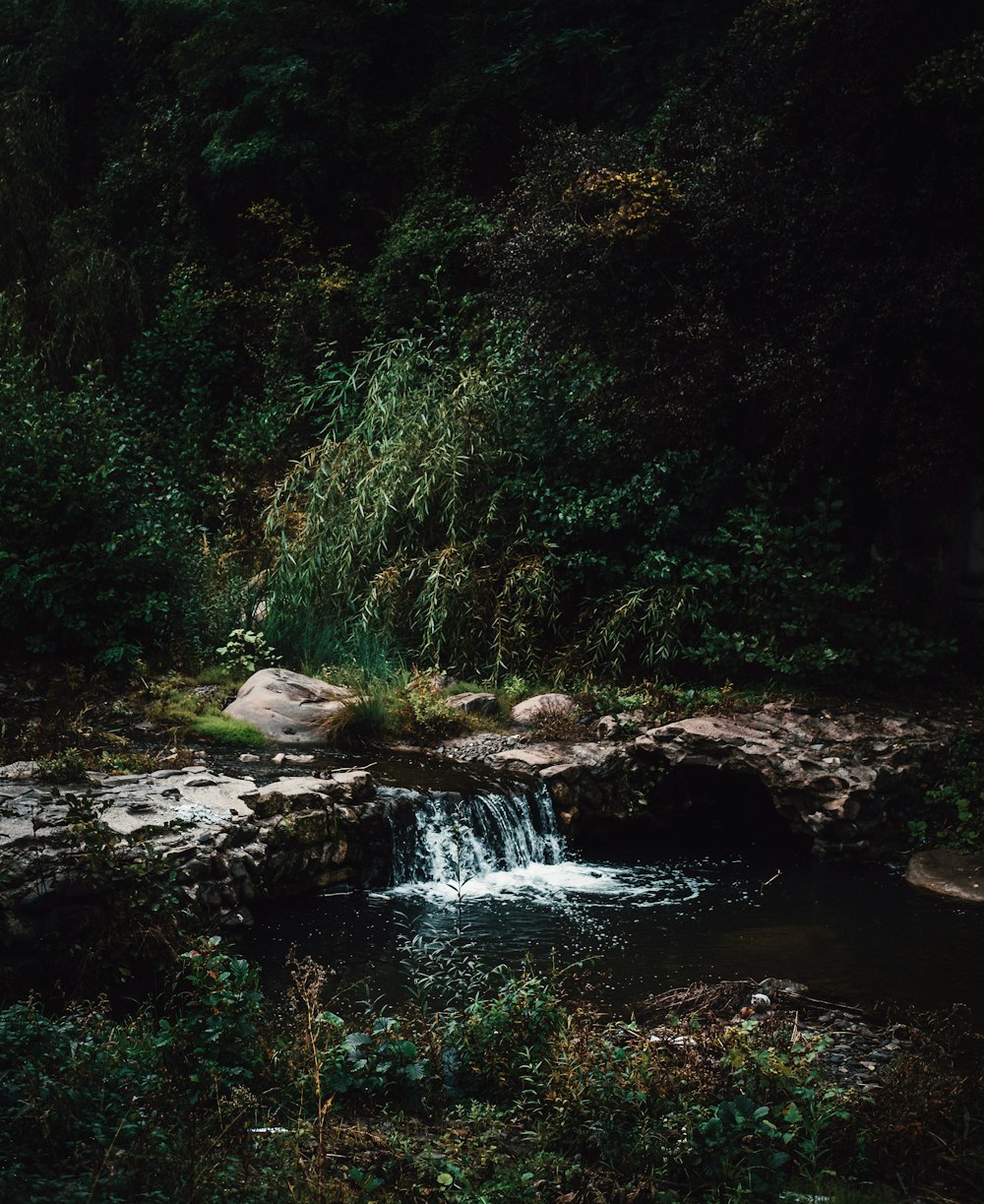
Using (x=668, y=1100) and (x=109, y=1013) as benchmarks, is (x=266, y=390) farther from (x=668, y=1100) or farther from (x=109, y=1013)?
(x=668, y=1100)

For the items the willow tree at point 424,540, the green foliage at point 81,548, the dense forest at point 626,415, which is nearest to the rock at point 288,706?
the dense forest at point 626,415

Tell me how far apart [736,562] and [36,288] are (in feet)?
31.3

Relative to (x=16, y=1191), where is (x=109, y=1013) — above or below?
below

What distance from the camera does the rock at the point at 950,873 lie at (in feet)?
23.0

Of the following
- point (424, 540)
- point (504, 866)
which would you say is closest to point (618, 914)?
point (504, 866)

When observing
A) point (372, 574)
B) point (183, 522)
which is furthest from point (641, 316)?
Answer: point (183, 522)

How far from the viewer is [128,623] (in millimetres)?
9914

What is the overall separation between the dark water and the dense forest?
7.75ft

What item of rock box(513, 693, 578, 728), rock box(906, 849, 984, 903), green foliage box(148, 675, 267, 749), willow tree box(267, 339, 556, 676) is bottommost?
rock box(906, 849, 984, 903)

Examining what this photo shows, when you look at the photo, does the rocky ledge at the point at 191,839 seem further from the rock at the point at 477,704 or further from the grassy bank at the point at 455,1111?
the rock at the point at 477,704

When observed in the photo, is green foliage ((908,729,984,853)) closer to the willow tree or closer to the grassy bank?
the willow tree

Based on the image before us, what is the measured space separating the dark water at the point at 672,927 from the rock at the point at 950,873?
122 mm

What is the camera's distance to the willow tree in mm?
9992

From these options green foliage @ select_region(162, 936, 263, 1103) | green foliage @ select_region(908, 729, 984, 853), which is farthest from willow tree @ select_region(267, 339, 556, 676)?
green foliage @ select_region(162, 936, 263, 1103)
